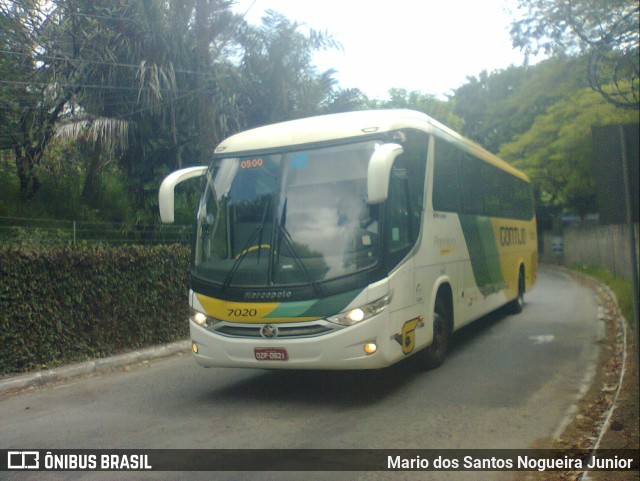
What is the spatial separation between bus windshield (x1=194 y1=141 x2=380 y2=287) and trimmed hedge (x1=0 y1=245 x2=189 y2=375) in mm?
2785

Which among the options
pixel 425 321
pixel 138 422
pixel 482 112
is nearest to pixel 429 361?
pixel 425 321

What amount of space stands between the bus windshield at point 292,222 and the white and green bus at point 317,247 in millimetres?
12

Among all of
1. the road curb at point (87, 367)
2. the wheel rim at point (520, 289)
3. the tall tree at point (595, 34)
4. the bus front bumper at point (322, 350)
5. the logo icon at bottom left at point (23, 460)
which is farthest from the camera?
the wheel rim at point (520, 289)

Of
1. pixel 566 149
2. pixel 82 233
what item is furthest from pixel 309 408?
pixel 566 149

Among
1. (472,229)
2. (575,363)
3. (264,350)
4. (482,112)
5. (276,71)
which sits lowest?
(575,363)

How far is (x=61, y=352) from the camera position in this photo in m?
10.1

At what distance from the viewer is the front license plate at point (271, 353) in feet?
24.8

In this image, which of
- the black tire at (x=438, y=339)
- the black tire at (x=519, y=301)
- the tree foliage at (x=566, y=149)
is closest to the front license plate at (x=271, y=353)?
the black tire at (x=438, y=339)

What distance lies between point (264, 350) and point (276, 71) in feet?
42.7

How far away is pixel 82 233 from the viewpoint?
13.3 metres

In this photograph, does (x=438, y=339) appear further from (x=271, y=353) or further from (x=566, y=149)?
(x=566, y=149)

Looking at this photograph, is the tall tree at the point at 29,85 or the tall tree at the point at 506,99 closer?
the tall tree at the point at 29,85

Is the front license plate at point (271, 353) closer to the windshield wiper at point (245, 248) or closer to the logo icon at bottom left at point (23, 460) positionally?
the windshield wiper at point (245, 248)

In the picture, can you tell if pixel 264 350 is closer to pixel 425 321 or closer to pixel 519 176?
pixel 425 321
